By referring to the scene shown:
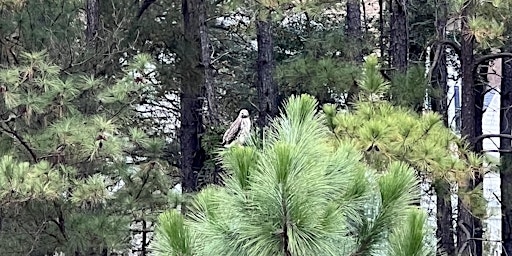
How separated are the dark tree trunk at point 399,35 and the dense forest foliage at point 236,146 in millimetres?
21

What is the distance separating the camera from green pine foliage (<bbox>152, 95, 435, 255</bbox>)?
1.84 meters

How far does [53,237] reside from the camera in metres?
5.93

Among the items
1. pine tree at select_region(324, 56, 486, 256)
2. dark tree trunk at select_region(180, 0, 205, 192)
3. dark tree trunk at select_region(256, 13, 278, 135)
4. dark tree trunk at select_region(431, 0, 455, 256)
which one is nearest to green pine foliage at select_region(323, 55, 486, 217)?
pine tree at select_region(324, 56, 486, 256)

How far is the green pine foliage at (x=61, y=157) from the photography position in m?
5.24

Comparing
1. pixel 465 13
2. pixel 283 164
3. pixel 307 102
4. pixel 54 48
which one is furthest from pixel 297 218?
pixel 54 48

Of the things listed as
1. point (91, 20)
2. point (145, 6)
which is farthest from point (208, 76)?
point (91, 20)

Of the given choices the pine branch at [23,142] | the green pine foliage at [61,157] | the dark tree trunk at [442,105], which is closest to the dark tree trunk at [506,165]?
the dark tree trunk at [442,105]

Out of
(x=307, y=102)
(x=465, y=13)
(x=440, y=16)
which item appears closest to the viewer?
(x=307, y=102)

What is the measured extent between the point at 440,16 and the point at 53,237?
464 cm

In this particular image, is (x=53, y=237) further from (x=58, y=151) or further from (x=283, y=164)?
(x=283, y=164)

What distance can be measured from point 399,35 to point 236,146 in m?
4.68

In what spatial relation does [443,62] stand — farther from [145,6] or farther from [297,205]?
[297,205]

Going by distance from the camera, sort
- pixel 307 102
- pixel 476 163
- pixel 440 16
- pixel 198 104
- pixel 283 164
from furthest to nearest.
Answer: pixel 198 104 → pixel 440 16 → pixel 476 163 → pixel 307 102 → pixel 283 164

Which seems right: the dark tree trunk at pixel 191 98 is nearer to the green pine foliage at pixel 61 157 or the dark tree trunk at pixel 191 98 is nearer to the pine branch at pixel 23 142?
the green pine foliage at pixel 61 157
